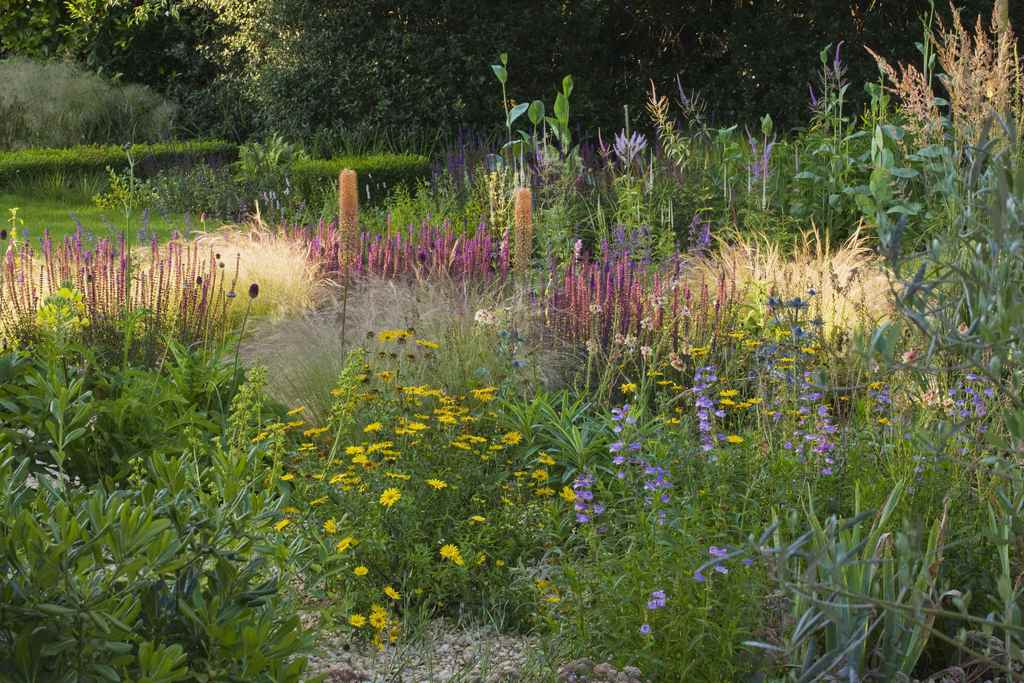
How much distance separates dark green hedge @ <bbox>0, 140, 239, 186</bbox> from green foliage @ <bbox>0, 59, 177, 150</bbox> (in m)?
1.77

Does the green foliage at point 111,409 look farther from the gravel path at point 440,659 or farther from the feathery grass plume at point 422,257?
the feathery grass plume at point 422,257

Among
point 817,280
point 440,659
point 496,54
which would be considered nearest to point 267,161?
point 496,54

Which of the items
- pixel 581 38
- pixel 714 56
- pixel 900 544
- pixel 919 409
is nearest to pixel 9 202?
pixel 581 38

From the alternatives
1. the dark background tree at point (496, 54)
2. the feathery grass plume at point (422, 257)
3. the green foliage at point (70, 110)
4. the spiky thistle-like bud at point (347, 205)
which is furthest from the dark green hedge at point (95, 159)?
the spiky thistle-like bud at point (347, 205)

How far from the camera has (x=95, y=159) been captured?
13.4 m

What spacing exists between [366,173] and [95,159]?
3.62 m

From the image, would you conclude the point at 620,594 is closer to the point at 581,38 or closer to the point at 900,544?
the point at 900,544

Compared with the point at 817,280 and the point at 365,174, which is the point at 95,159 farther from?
the point at 817,280

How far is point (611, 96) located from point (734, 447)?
1246 centimetres

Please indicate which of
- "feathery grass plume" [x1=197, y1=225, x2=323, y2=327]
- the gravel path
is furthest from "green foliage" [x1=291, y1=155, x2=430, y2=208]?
the gravel path

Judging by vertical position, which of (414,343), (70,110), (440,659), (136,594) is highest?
(70,110)

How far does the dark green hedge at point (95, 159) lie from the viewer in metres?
13.0

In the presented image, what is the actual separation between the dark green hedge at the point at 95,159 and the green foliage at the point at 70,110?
69.5 inches

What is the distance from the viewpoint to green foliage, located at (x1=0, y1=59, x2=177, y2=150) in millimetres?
15414
